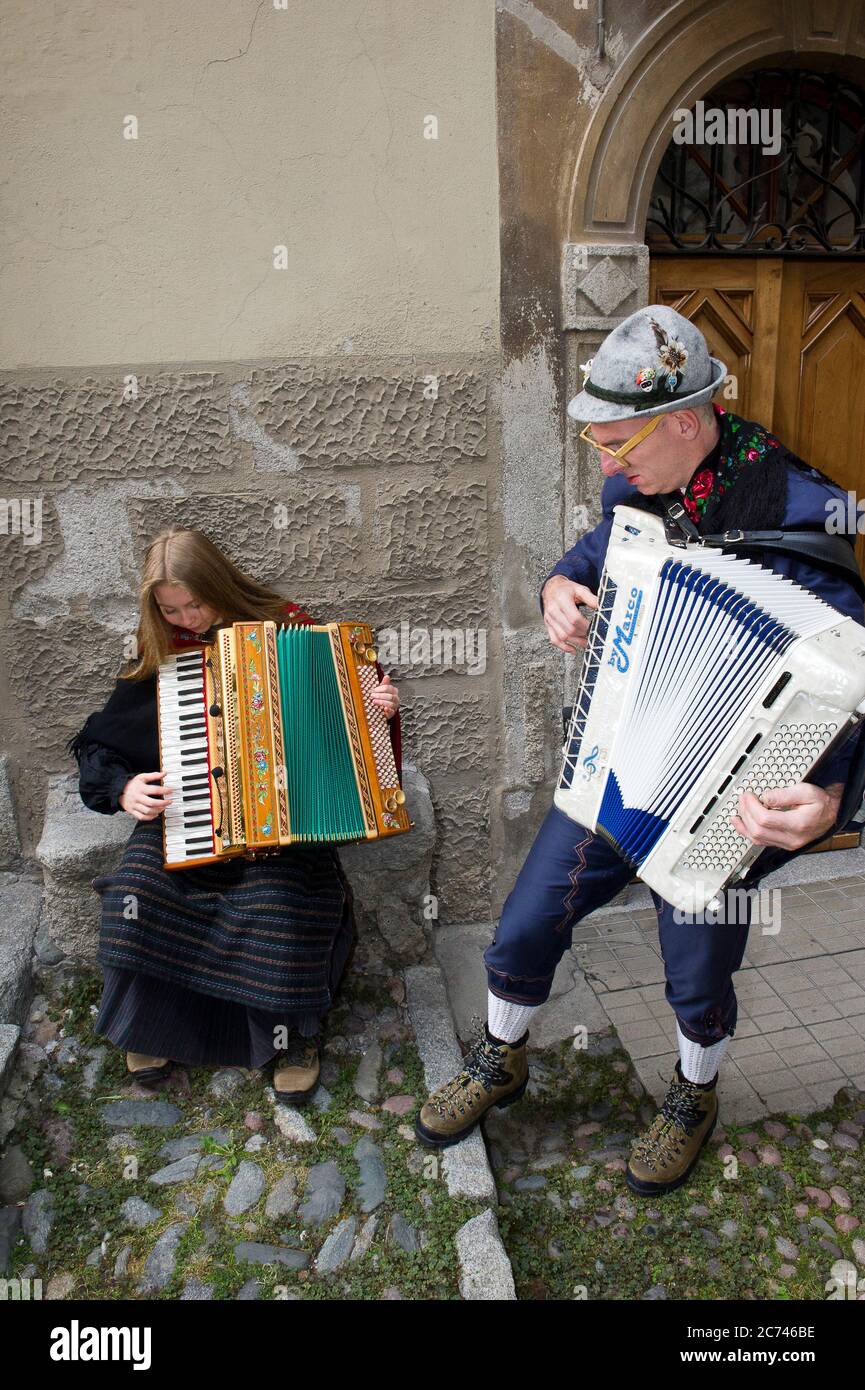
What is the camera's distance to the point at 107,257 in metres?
2.70

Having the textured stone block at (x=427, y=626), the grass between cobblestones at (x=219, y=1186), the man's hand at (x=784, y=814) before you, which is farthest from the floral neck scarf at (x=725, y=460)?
the grass between cobblestones at (x=219, y=1186)

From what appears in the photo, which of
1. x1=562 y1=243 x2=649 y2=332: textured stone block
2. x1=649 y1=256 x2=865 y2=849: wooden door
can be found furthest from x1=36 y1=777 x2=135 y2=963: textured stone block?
x1=649 y1=256 x2=865 y2=849: wooden door

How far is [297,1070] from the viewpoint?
254 cm

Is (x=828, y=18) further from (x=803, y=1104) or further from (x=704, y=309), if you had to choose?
(x=803, y=1104)

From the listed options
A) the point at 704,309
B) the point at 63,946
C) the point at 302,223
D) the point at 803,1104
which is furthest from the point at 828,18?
the point at 63,946

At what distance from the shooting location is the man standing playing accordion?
192 centimetres

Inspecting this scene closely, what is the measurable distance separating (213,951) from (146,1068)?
1.30ft

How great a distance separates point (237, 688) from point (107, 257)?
1337mm

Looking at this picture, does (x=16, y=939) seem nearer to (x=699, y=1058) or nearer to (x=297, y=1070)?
(x=297, y=1070)

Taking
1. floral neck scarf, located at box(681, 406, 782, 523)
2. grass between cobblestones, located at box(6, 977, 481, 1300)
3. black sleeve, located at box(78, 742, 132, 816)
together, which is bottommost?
grass between cobblestones, located at box(6, 977, 481, 1300)

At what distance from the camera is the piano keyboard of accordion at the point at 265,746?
2291 millimetres

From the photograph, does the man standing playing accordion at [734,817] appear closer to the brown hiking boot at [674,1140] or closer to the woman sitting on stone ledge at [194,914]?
the brown hiking boot at [674,1140]

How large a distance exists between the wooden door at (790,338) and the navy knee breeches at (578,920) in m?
1.82

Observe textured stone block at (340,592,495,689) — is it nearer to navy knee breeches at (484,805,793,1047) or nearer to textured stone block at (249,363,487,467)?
textured stone block at (249,363,487,467)
